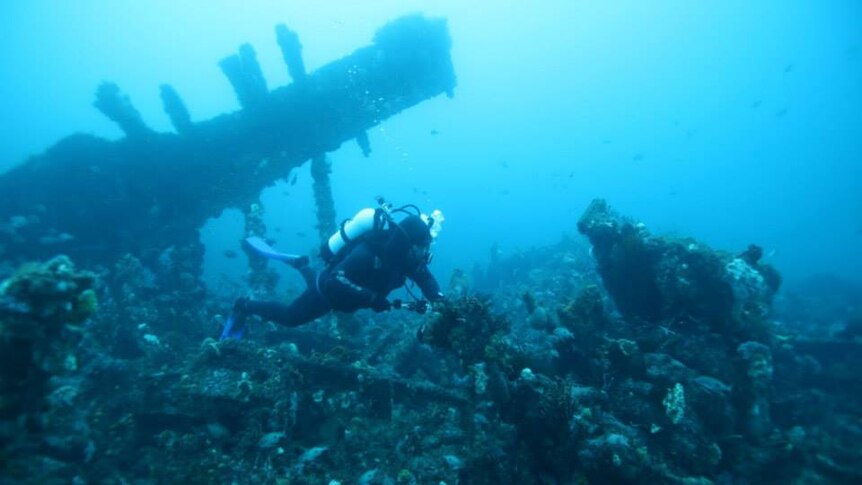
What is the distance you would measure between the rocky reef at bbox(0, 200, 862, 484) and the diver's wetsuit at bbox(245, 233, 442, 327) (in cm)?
70

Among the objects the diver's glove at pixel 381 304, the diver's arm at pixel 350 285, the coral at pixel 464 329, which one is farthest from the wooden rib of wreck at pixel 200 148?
the coral at pixel 464 329

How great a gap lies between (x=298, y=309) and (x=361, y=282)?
150 cm

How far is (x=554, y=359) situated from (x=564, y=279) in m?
11.0

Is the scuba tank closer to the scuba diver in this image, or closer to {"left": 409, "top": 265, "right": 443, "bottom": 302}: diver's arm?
the scuba diver

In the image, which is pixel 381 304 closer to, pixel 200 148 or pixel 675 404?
pixel 675 404

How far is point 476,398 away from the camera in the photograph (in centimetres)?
609

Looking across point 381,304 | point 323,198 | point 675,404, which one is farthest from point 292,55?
point 675,404

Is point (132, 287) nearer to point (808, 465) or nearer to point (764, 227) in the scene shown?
point (808, 465)

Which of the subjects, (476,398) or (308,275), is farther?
(308,275)

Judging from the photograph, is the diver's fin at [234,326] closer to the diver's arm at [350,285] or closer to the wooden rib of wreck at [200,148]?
the diver's arm at [350,285]

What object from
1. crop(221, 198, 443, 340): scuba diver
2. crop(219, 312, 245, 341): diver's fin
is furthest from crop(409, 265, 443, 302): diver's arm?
crop(219, 312, 245, 341): diver's fin

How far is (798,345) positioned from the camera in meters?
10.6

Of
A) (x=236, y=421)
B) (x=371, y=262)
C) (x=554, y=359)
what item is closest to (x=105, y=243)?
(x=236, y=421)

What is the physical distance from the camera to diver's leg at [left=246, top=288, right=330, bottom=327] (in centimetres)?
717
